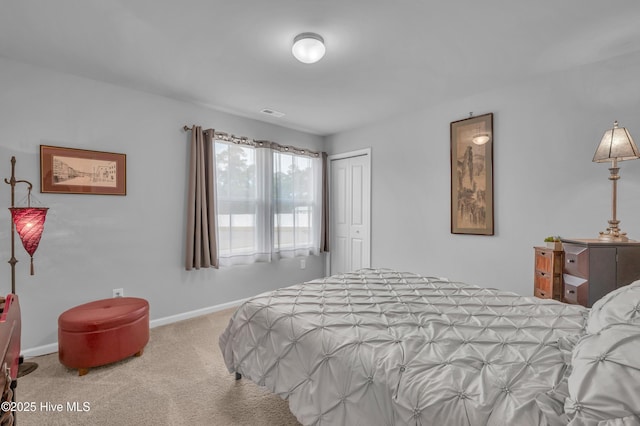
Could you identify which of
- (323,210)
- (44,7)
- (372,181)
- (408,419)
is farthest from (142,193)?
(408,419)

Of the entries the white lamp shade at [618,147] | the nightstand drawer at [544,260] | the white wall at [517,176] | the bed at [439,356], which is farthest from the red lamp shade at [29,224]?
the white lamp shade at [618,147]

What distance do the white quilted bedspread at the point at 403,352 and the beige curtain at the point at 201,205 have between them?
1632 mm

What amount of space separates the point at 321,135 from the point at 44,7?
11.9 ft

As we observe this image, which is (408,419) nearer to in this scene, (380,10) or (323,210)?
(380,10)

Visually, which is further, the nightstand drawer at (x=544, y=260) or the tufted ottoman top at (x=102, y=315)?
the nightstand drawer at (x=544, y=260)

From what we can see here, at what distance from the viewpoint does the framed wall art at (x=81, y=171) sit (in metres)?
2.68

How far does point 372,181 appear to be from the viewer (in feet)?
14.5

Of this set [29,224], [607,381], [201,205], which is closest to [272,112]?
[201,205]

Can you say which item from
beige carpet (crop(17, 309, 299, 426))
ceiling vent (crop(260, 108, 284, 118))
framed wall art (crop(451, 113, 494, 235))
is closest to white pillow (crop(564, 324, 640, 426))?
beige carpet (crop(17, 309, 299, 426))

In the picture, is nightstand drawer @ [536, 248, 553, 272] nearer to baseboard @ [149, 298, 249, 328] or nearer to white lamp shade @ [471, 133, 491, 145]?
white lamp shade @ [471, 133, 491, 145]

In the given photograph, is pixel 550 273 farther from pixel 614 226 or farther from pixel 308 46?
pixel 308 46

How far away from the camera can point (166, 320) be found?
3.35 metres

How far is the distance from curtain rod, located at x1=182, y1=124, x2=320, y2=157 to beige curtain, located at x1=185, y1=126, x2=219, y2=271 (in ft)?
0.36

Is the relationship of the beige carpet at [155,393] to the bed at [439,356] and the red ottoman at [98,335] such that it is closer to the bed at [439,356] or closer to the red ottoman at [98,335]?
the red ottoman at [98,335]
